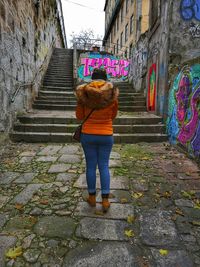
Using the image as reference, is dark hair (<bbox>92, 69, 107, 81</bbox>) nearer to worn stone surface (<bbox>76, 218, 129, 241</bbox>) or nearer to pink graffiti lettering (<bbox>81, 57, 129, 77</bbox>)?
worn stone surface (<bbox>76, 218, 129, 241</bbox>)

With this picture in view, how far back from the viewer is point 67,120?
6.65m

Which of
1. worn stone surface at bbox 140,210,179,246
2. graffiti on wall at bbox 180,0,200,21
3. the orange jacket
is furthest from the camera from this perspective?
graffiti on wall at bbox 180,0,200,21

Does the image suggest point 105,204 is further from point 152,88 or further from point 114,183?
point 152,88

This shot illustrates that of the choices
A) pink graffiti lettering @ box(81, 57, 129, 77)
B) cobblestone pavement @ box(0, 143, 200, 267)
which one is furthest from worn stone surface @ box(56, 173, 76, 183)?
pink graffiti lettering @ box(81, 57, 129, 77)

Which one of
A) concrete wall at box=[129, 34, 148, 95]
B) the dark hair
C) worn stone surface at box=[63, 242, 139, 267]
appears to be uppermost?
concrete wall at box=[129, 34, 148, 95]

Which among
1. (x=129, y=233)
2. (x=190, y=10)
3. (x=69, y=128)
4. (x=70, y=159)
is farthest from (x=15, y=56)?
(x=129, y=233)

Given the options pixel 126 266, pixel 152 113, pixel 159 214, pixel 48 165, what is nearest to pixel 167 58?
pixel 152 113

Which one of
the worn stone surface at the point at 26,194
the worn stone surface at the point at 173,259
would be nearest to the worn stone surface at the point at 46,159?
the worn stone surface at the point at 26,194

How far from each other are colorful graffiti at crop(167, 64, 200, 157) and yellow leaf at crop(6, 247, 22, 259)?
3539 millimetres

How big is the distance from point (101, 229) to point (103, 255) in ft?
1.27

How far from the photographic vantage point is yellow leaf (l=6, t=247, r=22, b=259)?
1.96 metres

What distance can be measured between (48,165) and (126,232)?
2.40 meters

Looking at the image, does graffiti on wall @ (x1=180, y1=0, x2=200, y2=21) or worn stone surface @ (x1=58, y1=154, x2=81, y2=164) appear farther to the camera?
graffiti on wall @ (x1=180, y1=0, x2=200, y2=21)

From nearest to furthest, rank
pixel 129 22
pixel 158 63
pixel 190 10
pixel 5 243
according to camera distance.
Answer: pixel 5 243, pixel 190 10, pixel 158 63, pixel 129 22
